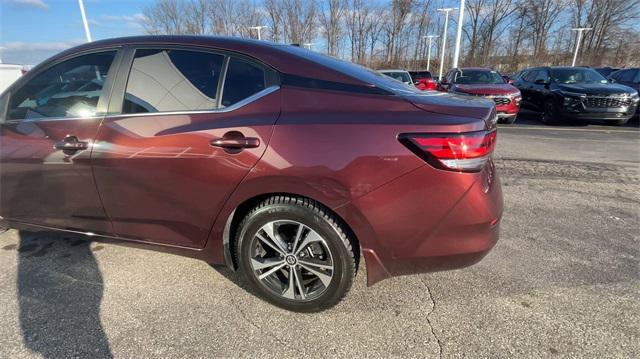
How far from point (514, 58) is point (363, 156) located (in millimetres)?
53994

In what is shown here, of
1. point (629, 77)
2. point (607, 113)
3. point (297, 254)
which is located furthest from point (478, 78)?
point (297, 254)

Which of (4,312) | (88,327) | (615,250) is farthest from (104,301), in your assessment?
(615,250)

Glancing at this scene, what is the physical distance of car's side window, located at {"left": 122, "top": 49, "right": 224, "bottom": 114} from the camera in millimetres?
2252

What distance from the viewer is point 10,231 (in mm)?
3535

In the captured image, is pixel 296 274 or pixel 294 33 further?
pixel 294 33

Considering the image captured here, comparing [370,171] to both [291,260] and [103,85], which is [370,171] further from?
[103,85]

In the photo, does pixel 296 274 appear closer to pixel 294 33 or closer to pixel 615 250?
pixel 615 250

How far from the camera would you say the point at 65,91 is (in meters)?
2.66

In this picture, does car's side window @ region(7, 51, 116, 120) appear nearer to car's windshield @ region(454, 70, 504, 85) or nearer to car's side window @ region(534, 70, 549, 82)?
car's windshield @ region(454, 70, 504, 85)

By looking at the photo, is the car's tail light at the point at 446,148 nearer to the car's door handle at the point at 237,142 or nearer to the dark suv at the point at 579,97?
the car's door handle at the point at 237,142

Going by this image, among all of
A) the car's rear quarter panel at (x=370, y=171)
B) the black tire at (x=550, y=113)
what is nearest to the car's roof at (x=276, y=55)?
the car's rear quarter panel at (x=370, y=171)

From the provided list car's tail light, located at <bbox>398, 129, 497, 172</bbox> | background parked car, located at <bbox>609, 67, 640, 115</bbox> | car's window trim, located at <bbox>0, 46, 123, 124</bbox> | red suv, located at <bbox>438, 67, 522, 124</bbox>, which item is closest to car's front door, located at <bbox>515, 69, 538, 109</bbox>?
red suv, located at <bbox>438, 67, 522, 124</bbox>

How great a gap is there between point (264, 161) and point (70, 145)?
1453 mm

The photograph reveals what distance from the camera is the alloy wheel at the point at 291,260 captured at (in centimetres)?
217
